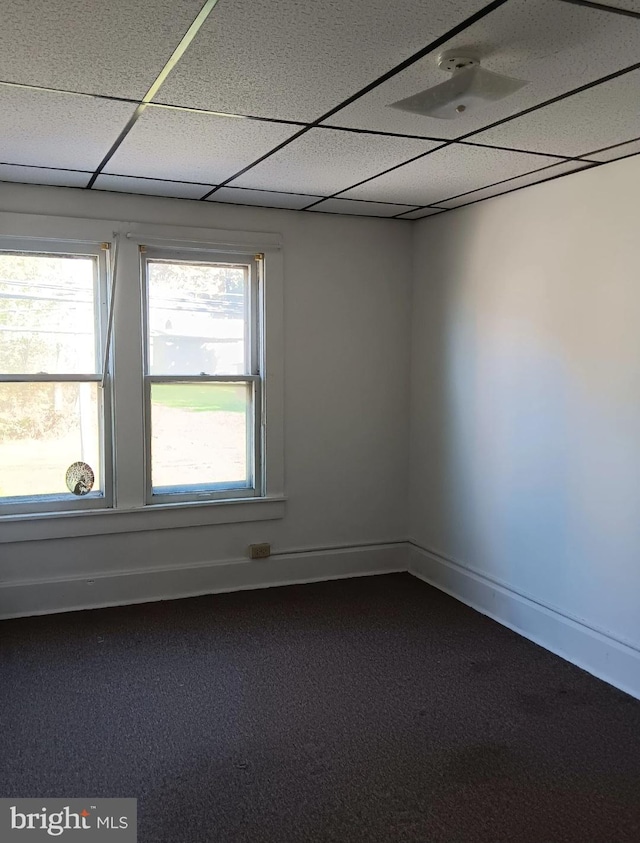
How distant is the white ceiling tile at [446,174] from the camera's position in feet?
10.3

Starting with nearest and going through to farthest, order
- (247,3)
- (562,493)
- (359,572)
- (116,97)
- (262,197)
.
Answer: (247,3) → (116,97) → (562,493) → (262,197) → (359,572)

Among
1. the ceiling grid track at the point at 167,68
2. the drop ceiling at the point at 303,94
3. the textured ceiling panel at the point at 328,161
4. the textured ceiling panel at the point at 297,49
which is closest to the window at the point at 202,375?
the drop ceiling at the point at 303,94

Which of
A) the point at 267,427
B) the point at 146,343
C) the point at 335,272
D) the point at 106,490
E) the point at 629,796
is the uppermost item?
the point at 335,272

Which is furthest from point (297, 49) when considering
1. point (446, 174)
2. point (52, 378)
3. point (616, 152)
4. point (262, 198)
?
point (52, 378)

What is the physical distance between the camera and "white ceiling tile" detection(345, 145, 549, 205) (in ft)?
10.3

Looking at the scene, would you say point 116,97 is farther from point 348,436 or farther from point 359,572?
point 359,572

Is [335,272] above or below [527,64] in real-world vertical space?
below

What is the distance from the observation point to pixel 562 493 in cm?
357

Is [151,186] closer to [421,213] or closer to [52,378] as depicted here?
[52,378]

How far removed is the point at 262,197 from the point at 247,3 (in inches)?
90.5

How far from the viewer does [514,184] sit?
3.69m

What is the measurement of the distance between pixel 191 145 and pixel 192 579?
2503 millimetres

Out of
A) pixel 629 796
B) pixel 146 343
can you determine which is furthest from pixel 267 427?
pixel 629 796
